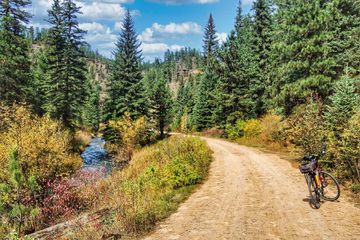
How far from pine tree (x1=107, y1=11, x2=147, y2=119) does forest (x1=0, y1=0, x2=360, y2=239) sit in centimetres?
16

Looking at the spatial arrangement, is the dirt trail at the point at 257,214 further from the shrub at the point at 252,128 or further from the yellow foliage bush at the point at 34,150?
the shrub at the point at 252,128

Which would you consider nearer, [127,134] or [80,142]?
[127,134]

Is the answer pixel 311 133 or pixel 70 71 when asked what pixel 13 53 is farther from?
pixel 311 133

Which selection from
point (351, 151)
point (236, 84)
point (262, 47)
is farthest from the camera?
point (262, 47)

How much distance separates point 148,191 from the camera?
11453 mm

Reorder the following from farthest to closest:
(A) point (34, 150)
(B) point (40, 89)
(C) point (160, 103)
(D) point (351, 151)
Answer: (C) point (160, 103), (B) point (40, 89), (A) point (34, 150), (D) point (351, 151)

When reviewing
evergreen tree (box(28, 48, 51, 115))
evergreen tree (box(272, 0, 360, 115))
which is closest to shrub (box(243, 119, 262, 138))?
evergreen tree (box(272, 0, 360, 115))

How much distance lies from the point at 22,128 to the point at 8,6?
61.3ft

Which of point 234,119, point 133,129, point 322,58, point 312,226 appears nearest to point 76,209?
point 312,226

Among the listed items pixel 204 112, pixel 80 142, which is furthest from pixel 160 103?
pixel 80 142

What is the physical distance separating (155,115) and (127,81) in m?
10.8

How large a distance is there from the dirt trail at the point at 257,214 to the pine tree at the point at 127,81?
24887 millimetres

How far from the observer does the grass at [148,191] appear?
8.09 m

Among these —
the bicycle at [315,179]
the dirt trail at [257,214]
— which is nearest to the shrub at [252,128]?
the dirt trail at [257,214]
